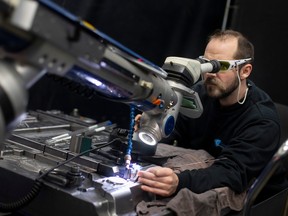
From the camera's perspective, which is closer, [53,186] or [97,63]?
[97,63]

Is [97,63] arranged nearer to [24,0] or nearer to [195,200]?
[24,0]

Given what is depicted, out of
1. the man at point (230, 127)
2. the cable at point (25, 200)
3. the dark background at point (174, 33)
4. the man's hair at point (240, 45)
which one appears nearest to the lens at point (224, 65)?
the man at point (230, 127)

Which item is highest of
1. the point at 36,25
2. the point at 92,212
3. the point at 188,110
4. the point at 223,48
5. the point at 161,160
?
the point at 223,48

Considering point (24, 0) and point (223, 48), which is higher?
point (223, 48)

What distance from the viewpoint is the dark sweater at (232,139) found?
142cm

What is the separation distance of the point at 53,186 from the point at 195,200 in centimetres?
43

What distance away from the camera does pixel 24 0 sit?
0.70 metres

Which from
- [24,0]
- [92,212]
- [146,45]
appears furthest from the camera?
[146,45]

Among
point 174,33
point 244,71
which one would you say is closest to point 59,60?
point 244,71

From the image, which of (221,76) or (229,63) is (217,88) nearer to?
(221,76)

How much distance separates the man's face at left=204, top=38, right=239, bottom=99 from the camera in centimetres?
170

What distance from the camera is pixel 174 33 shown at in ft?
9.25

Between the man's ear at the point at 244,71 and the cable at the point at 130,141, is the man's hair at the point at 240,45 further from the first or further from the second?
the cable at the point at 130,141

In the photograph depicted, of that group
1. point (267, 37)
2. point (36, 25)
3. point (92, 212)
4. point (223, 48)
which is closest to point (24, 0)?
point (36, 25)
